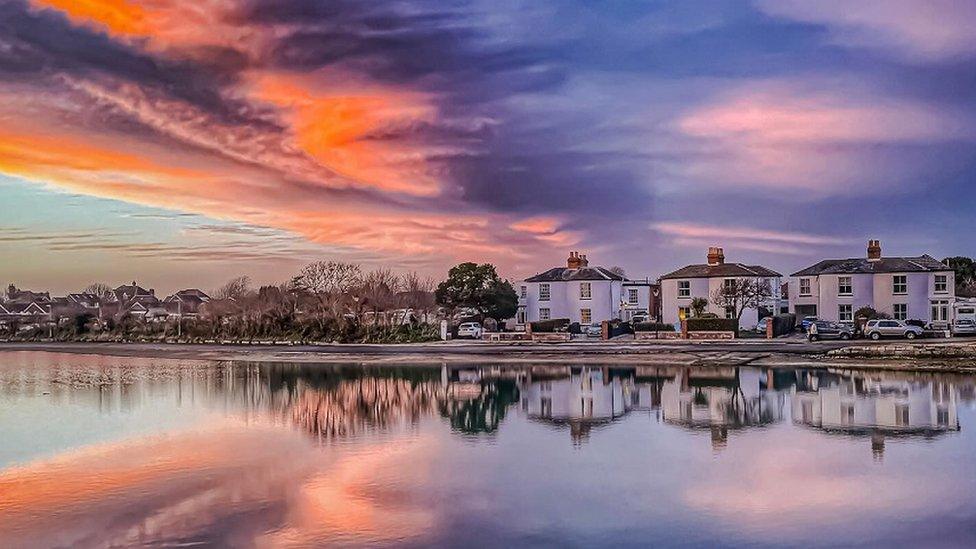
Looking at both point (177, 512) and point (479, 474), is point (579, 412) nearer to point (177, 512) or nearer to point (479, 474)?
point (479, 474)

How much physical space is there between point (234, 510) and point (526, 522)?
526 centimetres

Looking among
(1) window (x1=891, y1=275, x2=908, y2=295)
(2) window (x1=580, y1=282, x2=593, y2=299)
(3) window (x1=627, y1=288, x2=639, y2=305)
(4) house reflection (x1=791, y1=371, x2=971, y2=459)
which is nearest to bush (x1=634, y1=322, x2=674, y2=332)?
(2) window (x1=580, y1=282, x2=593, y2=299)

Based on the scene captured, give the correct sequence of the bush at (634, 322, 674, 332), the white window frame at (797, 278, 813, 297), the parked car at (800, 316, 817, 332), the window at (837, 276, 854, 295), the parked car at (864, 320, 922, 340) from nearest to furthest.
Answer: the parked car at (864, 320, 922, 340) → the bush at (634, 322, 674, 332) → the parked car at (800, 316, 817, 332) → the window at (837, 276, 854, 295) → the white window frame at (797, 278, 813, 297)

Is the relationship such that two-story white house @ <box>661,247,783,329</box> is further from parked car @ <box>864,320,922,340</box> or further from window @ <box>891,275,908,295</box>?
parked car @ <box>864,320,922,340</box>

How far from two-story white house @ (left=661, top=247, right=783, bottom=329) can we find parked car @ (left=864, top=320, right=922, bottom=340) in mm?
14364

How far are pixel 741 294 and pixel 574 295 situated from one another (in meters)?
14.4

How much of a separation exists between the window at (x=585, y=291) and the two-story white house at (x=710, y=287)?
596 centimetres

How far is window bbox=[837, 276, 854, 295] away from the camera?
67625 millimetres

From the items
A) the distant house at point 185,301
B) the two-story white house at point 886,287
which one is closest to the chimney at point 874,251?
the two-story white house at point 886,287

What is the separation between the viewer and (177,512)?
54.4 ft

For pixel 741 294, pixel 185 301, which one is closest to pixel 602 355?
pixel 741 294

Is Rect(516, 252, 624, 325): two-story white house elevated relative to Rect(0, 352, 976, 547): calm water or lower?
elevated

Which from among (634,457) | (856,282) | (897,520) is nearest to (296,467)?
(634,457)

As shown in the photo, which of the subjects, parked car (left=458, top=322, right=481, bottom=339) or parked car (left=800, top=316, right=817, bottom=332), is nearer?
parked car (left=800, top=316, right=817, bottom=332)
